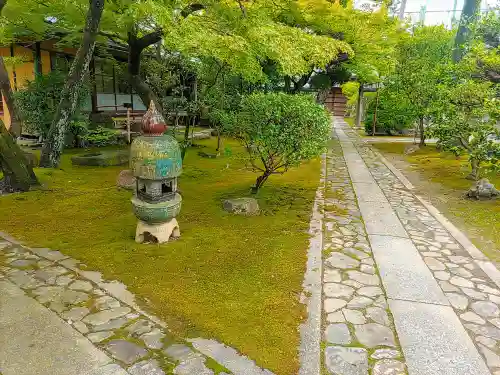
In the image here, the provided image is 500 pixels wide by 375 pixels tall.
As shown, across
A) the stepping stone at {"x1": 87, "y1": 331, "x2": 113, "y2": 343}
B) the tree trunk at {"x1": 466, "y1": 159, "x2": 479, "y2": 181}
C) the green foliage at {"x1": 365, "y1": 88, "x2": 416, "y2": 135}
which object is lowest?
the stepping stone at {"x1": 87, "y1": 331, "x2": 113, "y2": 343}

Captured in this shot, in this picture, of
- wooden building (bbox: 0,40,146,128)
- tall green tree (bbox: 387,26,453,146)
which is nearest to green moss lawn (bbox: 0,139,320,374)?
wooden building (bbox: 0,40,146,128)

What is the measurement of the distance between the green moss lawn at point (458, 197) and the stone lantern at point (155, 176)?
5.34m

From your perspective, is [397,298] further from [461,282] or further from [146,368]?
[146,368]

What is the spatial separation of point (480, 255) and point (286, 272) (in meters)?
3.35

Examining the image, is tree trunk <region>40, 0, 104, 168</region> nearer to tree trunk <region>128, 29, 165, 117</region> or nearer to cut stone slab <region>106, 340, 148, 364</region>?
tree trunk <region>128, 29, 165, 117</region>

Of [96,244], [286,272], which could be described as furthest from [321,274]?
[96,244]

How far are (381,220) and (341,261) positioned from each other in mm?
2388

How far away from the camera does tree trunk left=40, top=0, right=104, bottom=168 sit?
31.0ft

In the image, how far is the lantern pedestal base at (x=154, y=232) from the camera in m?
6.04

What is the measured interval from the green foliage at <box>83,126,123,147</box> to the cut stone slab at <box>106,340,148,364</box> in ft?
38.1

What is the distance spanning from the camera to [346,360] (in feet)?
11.6

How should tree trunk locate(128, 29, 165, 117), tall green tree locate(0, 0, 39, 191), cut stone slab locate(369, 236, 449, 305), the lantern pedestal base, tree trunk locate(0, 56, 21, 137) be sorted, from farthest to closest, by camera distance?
1. tree trunk locate(0, 56, 21, 137)
2. tree trunk locate(128, 29, 165, 117)
3. tall green tree locate(0, 0, 39, 191)
4. the lantern pedestal base
5. cut stone slab locate(369, 236, 449, 305)

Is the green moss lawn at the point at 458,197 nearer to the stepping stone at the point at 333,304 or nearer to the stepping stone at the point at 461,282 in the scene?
the stepping stone at the point at 461,282

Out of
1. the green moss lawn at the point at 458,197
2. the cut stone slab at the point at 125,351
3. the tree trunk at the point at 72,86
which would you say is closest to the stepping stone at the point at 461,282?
the green moss lawn at the point at 458,197
